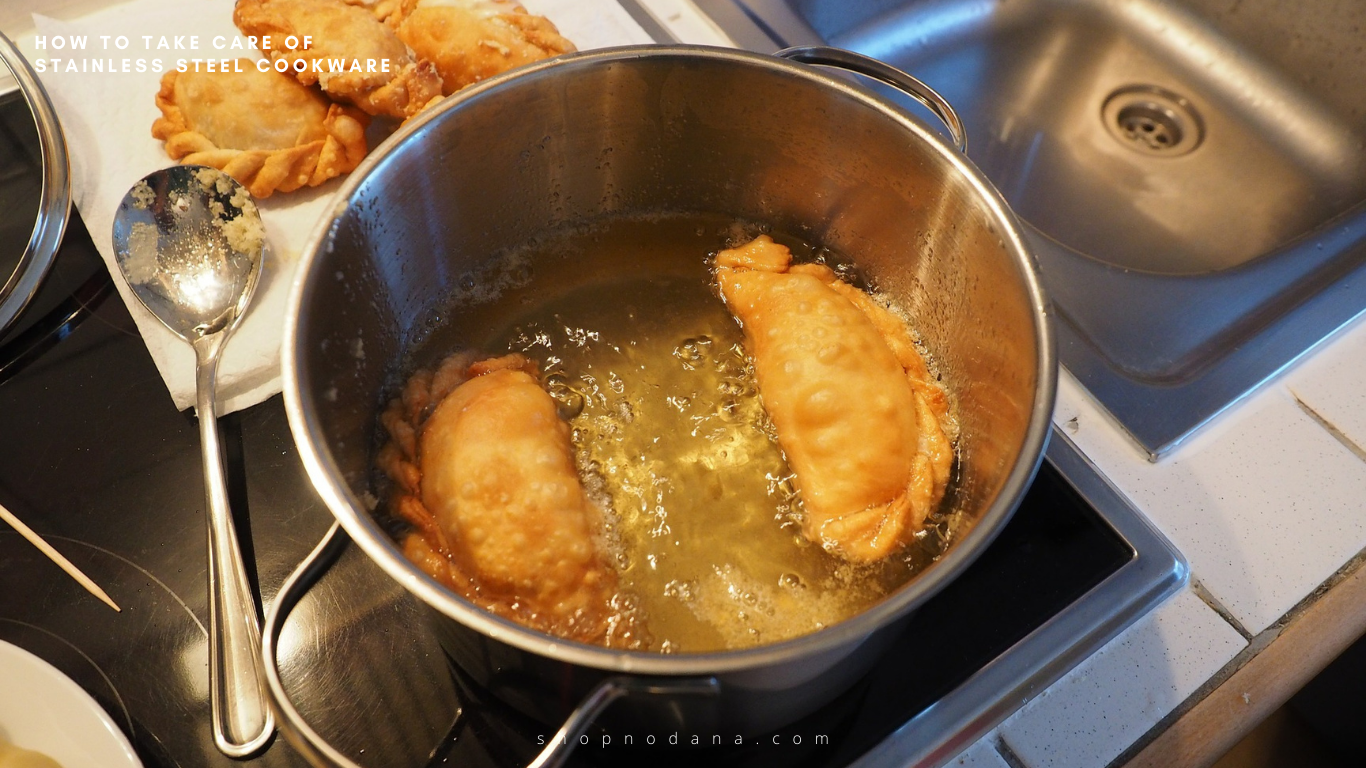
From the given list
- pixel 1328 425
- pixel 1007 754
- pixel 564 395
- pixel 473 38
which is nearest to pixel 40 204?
pixel 473 38

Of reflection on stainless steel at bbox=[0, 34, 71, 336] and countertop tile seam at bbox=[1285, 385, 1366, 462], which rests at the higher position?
countertop tile seam at bbox=[1285, 385, 1366, 462]

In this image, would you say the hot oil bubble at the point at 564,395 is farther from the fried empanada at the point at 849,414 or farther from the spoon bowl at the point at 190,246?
the spoon bowl at the point at 190,246

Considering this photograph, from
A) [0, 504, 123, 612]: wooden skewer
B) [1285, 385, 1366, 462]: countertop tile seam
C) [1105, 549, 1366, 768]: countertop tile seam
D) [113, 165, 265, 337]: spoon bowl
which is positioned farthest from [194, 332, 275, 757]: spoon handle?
[1285, 385, 1366, 462]: countertop tile seam

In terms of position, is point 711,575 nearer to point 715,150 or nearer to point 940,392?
point 940,392

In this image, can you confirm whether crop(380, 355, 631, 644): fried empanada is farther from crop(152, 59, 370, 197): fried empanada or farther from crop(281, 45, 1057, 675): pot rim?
crop(152, 59, 370, 197): fried empanada

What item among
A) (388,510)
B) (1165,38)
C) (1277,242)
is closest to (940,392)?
(388,510)

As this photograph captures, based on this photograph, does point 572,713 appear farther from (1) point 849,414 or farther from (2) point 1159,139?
(2) point 1159,139
